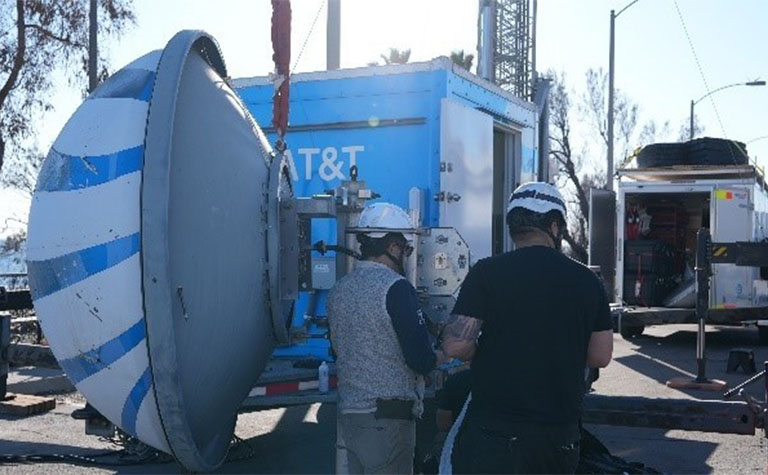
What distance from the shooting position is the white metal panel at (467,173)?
279 inches

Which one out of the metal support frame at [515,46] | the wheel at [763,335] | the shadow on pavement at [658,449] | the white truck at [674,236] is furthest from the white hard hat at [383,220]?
the metal support frame at [515,46]

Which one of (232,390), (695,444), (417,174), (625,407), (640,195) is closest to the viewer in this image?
(232,390)

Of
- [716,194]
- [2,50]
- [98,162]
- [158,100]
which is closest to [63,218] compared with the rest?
[98,162]

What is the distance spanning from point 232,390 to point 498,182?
5628 mm

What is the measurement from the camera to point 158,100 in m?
3.67

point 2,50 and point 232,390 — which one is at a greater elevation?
point 2,50

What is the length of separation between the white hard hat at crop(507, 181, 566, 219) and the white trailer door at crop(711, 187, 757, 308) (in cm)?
1241

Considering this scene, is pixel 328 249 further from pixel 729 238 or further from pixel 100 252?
pixel 729 238

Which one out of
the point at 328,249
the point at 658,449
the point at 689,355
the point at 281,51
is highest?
the point at 281,51

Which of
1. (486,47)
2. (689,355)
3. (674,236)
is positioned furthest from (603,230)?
(486,47)

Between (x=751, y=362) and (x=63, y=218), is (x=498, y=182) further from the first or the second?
(x=63, y=218)

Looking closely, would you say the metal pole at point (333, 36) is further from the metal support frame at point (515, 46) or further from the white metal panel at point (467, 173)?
the metal support frame at point (515, 46)

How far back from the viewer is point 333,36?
12.6 meters

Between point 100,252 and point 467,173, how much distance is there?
167 inches
